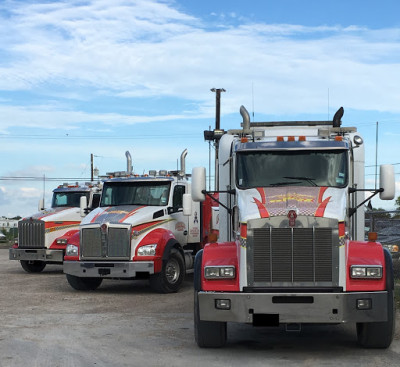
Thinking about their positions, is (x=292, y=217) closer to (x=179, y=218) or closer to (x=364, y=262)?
(x=364, y=262)

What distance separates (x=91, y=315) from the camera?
13266 mm

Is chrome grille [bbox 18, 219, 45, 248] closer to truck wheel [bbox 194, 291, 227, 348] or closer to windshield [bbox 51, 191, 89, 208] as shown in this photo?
windshield [bbox 51, 191, 89, 208]

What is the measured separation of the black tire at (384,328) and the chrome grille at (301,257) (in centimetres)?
70

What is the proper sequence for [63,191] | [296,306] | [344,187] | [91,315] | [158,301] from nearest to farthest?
[296,306], [344,187], [91,315], [158,301], [63,191]

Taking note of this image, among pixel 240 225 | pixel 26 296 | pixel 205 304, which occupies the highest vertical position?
pixel 240 225

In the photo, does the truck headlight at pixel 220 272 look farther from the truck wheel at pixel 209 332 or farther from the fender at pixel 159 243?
the fender at pixel 159 243

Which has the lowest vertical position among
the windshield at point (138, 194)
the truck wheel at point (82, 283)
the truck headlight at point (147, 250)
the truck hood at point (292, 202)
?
the truck wheel at point (82, 283)

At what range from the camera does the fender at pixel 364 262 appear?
9109mm

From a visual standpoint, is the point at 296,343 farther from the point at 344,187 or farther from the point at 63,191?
the point at 63,191

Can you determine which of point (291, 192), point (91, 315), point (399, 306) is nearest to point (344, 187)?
point (291, 192)

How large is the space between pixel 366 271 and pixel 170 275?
8.71m

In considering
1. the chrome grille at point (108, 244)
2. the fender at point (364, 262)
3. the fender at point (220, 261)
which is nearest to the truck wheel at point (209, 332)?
the fender at point (220, 261)

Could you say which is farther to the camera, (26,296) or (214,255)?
(26,296)

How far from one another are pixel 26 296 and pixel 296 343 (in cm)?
809
